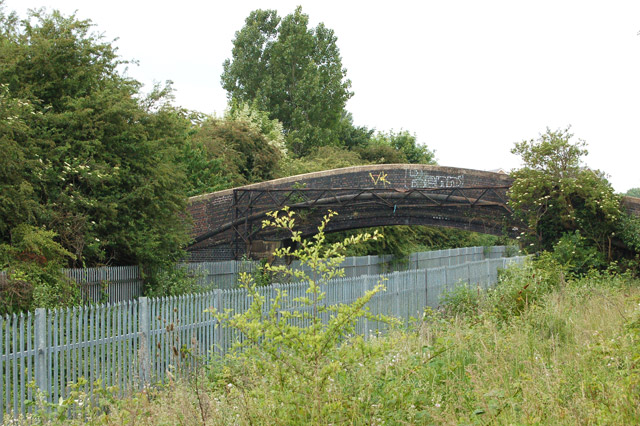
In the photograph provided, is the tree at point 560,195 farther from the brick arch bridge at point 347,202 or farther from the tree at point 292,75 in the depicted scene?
the tree at point 292,75

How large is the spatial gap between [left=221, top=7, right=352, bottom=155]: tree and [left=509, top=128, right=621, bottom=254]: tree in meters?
26.9

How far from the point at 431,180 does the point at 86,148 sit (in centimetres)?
1350

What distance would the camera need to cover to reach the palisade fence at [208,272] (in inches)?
592

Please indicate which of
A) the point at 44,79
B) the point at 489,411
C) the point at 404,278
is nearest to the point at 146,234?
the point at 44,79

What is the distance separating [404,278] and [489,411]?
9830 mm

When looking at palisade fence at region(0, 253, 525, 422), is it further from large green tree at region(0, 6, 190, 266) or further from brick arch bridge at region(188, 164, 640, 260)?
A: brick arch bridge at region(188, 164, 640, 260)

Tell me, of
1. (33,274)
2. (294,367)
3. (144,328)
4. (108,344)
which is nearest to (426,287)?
(144,328)

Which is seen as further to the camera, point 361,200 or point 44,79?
point 361,200

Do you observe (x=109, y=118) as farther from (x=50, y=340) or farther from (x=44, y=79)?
(x=50, y=340)

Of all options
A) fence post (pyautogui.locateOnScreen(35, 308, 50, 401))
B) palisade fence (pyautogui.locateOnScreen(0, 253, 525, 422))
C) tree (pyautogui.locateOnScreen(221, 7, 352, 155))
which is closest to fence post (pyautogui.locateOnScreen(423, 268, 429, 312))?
palisade fence (pyautogui.locateOnScreen(0, 253, 525, 422))

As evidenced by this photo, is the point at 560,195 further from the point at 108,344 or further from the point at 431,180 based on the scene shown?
the point at 108,344

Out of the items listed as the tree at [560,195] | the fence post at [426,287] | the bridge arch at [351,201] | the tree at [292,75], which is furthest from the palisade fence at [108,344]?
the tree at [292,75]

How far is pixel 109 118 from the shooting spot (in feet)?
52.8

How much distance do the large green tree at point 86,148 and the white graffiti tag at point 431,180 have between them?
10377 millimetres
